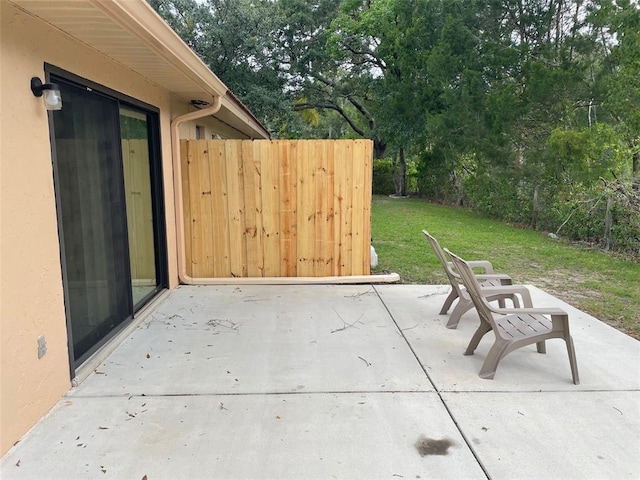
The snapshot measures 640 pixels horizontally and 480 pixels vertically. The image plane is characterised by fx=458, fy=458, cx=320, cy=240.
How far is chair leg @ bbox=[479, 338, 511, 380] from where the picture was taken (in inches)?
126

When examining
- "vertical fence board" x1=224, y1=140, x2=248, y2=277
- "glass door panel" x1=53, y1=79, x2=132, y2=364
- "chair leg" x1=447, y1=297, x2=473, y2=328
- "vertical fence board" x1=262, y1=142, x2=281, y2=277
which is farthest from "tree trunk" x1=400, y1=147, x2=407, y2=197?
"glass door panel" x1=53, y1=79, x2=132, y2=364

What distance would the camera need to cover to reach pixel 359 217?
5902mm

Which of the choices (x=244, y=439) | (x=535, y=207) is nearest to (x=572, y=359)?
(x=244, y=439)

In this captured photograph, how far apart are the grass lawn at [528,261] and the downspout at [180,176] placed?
2632mm

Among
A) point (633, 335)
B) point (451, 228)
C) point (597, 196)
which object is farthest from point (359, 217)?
point (451, 228)

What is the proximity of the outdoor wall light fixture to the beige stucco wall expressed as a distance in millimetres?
38

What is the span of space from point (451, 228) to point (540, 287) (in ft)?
16.6

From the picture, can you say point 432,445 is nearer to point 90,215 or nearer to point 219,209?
point 90,215

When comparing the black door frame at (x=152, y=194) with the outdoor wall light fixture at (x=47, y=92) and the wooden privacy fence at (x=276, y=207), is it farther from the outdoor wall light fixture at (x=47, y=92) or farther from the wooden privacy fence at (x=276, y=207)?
the wooden privacy fence at (x=276, y=207)

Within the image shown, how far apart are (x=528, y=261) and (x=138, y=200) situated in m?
6.03

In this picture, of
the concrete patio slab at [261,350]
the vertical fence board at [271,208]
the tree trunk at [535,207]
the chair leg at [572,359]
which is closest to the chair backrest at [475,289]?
the chair leg at [572,359]

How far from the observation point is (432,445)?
2.48m

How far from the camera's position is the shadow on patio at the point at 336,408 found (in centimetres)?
232

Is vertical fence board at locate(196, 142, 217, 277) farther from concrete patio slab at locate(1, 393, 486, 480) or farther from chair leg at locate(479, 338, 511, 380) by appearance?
chair leg at locate(479, 338, 511, 380)
